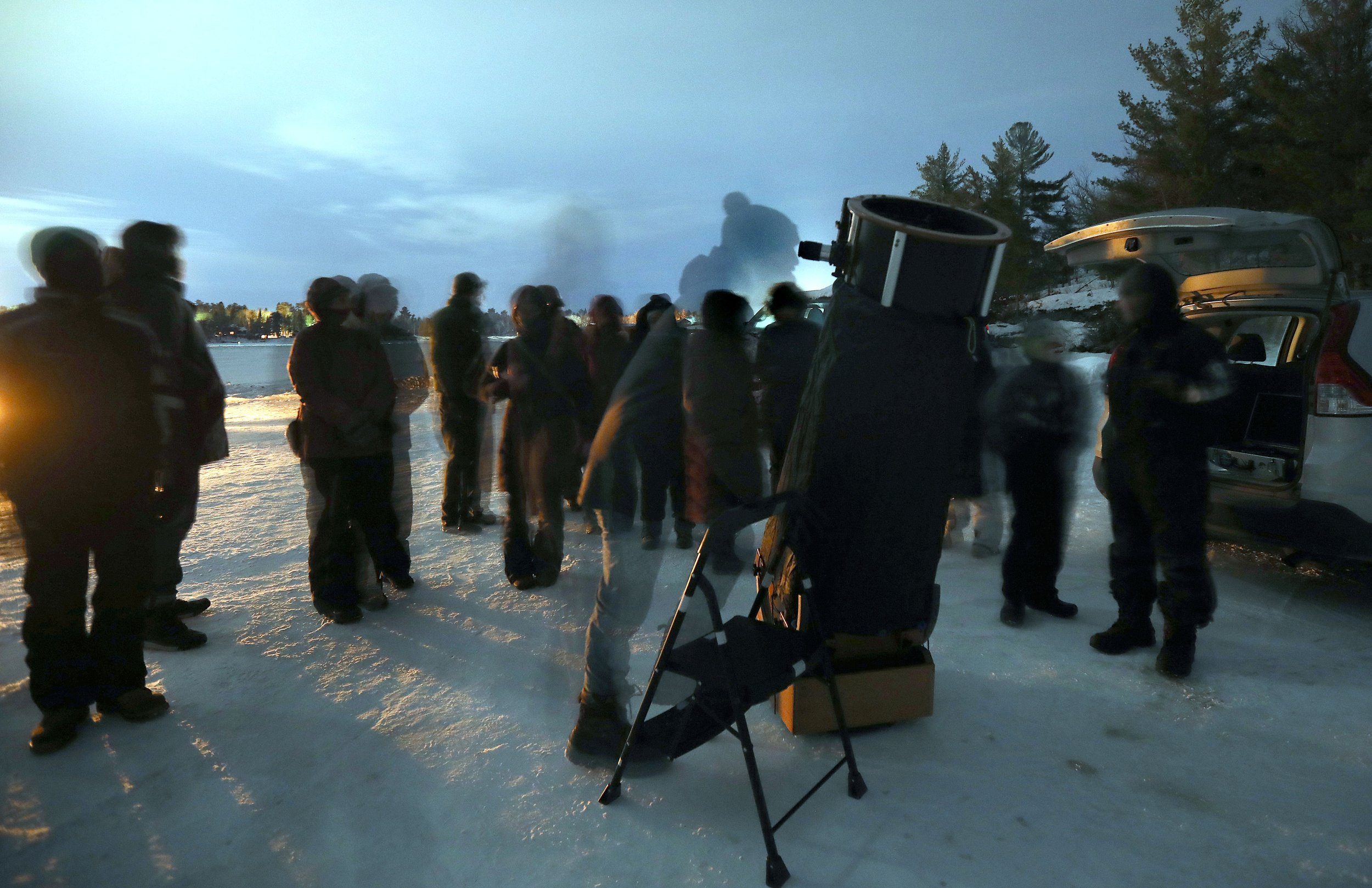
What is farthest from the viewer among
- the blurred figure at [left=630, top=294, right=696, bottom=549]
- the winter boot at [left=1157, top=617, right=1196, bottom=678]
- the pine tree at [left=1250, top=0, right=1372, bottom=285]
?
the pine tree at [left=1250, top=0, right=1372, bottom=285]

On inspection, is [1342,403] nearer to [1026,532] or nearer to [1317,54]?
[1026,532]

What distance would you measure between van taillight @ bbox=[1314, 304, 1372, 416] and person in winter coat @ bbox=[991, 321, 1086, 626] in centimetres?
107

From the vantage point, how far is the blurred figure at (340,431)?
3.66 m

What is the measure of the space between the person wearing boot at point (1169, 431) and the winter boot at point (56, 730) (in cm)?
445

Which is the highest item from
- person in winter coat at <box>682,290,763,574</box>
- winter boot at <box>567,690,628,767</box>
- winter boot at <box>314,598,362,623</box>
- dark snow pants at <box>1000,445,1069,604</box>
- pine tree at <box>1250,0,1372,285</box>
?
pine tree at <box>1250,0,1372,285</box>

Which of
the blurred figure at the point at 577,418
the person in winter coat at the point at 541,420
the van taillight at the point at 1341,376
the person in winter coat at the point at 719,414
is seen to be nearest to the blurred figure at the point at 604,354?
the blurred figure at the point at 577,418

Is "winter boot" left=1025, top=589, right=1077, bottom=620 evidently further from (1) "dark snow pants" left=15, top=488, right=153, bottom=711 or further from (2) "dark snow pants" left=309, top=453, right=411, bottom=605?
(1) "dark snow pants" left=15, top=488, right=153, bottom=711

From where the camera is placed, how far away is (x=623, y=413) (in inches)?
97.5

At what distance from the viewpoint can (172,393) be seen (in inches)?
128

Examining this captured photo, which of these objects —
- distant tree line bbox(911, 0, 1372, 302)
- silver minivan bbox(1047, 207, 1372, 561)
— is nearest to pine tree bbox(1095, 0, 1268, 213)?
distant tree line bbox(911, 0, 1372, 302)

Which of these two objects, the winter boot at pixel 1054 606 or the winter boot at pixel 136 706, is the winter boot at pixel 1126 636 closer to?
the winter boot at pixel 1054 606

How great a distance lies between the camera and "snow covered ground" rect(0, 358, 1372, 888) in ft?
6.61

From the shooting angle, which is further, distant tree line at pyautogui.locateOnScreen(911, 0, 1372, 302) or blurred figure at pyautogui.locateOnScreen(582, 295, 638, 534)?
distant tree line at pyautogui.locateOnScreen(911, 0, 1372, 302)

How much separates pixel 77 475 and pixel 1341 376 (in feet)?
17.9
